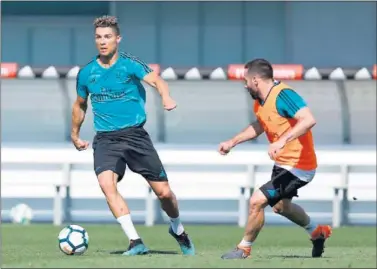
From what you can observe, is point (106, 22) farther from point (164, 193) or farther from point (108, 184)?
point (164, 193)

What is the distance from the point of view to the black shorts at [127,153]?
12578mm

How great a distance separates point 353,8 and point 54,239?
7.31m

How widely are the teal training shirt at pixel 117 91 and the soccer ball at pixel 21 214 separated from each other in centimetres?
926

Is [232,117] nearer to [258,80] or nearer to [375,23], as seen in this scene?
[375,23]

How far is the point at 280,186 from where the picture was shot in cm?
1229

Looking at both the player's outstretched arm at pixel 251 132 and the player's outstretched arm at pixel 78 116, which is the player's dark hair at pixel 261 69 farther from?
the player's outstretched arm at pixel 78 116

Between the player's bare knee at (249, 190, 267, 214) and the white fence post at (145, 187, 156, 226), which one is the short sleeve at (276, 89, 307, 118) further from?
the white fence post at (145, 187, 156, 226)

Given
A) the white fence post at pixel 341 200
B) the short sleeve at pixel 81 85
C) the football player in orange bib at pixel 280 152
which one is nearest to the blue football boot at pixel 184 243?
the football player in orange bib at pixel 280 152

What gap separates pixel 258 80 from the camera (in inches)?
481

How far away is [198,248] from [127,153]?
3859 millimetres

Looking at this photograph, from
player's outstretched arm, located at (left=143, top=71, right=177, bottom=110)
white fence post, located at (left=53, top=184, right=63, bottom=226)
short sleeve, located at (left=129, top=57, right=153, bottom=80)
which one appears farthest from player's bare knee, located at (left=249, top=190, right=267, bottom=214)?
white fence post, located at (left=53, top=184, right=63, bottom=226)

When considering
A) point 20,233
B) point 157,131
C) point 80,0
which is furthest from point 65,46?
point 20,233

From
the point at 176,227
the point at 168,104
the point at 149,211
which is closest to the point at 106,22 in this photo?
the point at 168,104

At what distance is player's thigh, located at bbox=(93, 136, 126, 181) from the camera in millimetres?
12508
